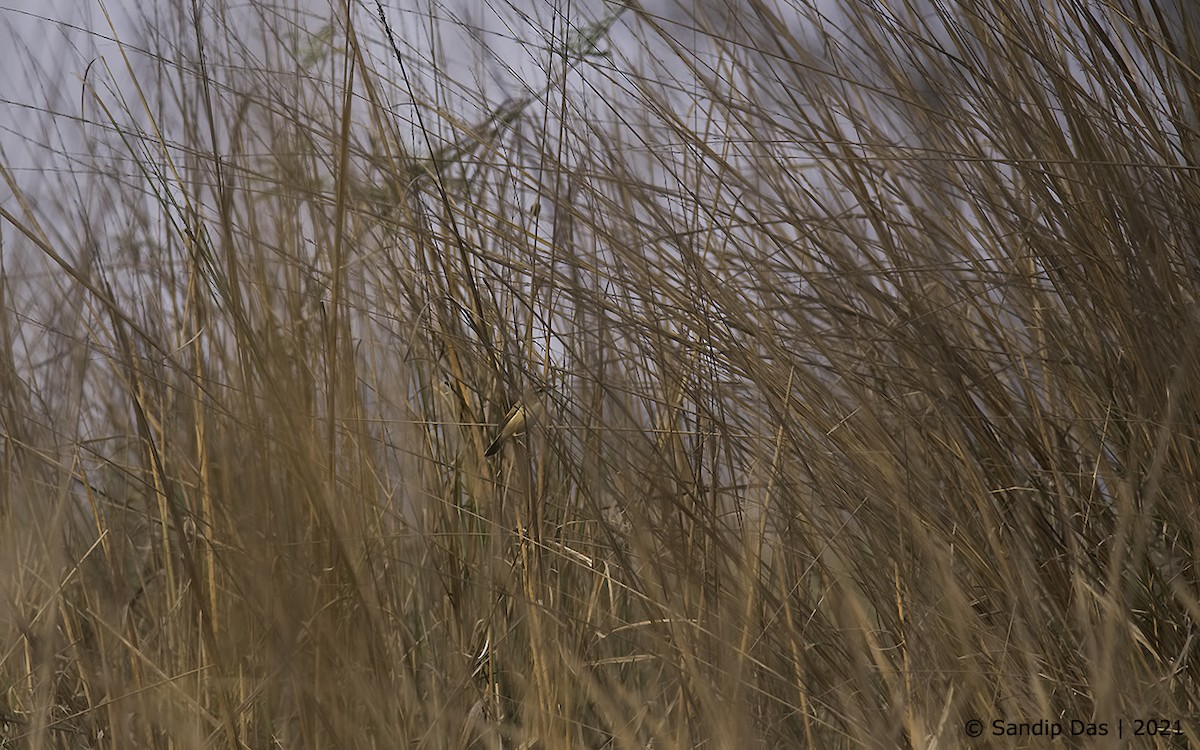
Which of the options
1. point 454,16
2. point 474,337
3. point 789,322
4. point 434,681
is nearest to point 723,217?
point 789,322

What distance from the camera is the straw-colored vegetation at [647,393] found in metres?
0.78

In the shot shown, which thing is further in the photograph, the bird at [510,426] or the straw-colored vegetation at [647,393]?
the bird at [510,426]

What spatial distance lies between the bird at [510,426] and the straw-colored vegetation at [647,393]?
0.02 m

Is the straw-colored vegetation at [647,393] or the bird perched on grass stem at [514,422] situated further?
the bird perched on grass stem at [514,422]

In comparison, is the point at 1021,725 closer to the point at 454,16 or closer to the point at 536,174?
the point at 536,174

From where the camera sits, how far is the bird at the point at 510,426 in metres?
0.94

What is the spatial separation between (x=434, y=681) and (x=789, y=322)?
0.44 metres

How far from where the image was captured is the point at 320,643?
0.73 metres

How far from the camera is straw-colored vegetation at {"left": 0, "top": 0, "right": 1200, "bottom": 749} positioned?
0.78 m

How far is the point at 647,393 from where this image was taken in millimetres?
1021

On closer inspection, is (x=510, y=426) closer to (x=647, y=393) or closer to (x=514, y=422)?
(x=514, y=422)

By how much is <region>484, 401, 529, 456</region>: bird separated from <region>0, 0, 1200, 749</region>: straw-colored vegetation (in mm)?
23

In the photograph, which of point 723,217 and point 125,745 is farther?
point 723,217

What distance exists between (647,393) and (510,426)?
0.15 meters
